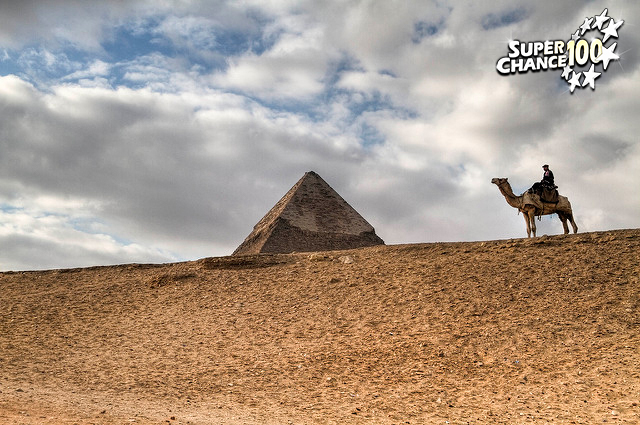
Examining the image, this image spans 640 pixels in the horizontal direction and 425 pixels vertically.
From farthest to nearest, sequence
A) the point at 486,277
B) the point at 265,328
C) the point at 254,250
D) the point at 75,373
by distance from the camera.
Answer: the point at 254,250, the point at 486,277, the point at 265,328, the point at 75,373

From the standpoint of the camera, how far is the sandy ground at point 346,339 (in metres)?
8.28

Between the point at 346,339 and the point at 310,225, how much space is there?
18.0 metres

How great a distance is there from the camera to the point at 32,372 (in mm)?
10680

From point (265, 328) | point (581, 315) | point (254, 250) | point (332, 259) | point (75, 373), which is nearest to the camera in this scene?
point (75, 373)

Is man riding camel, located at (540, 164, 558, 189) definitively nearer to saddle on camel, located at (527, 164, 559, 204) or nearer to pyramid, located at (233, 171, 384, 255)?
saddle on camel, located at (527, 164, 559, 204)

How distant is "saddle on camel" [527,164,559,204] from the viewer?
18875 mm

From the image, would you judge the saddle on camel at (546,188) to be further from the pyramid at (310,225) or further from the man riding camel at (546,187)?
the pyramid at (310,225)

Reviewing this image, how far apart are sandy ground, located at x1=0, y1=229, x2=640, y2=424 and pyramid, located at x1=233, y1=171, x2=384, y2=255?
32.8 feet

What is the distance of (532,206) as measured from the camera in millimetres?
18703

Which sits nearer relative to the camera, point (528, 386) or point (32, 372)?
point (528, 386)

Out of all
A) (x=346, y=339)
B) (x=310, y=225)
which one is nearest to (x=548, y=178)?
(x=346, y=339)

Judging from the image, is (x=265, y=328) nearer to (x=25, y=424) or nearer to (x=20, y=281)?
(x=25, y=424)

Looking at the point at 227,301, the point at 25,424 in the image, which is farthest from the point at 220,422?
the point at 227,301

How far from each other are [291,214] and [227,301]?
14.8m
